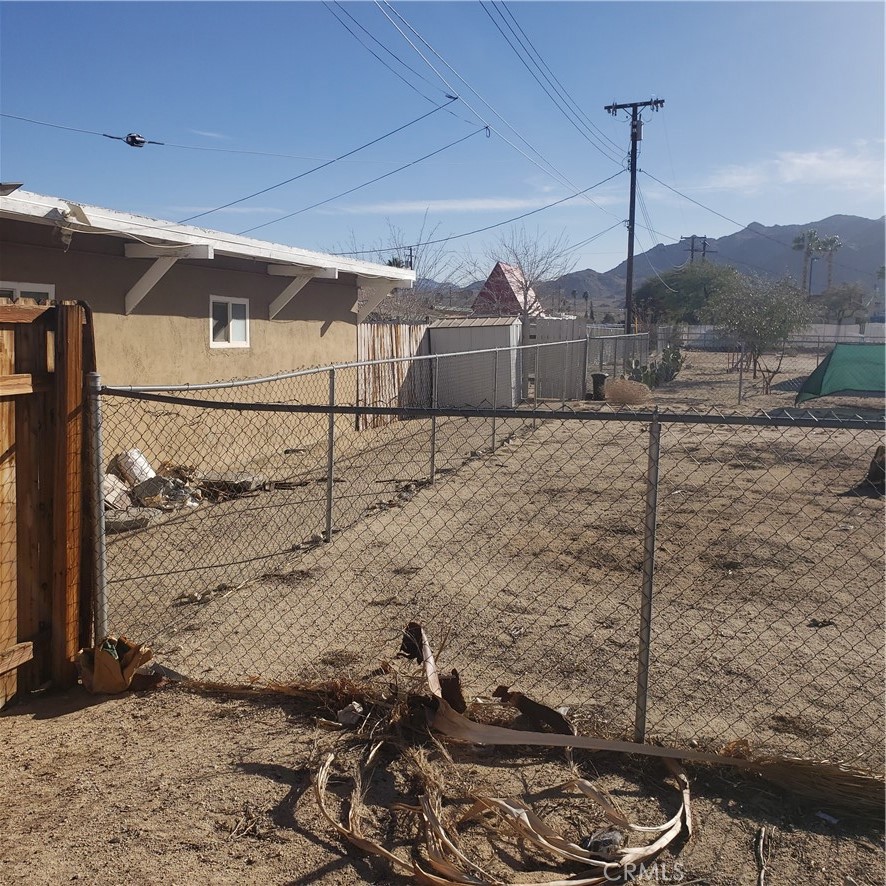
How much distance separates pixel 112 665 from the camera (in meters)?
3.93

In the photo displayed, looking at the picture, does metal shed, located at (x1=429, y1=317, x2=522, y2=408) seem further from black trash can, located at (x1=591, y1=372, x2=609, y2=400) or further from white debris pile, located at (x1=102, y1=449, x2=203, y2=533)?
white debris pile, located at (x1=102, y1=449, x2=203, y2=533)

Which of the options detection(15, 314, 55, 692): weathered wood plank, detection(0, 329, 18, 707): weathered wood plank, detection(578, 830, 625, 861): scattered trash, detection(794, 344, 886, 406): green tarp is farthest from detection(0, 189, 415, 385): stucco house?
detection(794, 344, 886, 406): green tarp

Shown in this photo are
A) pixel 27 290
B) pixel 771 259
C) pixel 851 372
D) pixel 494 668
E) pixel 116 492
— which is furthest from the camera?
pixel 771 259

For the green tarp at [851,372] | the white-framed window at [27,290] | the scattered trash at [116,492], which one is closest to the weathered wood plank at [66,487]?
the scattered trash at [116,492]

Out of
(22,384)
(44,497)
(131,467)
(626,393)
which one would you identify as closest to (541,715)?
(44,497)

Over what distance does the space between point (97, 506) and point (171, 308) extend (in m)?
6.36

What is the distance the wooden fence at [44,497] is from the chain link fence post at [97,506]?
0.15 ft

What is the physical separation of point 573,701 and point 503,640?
0.92m

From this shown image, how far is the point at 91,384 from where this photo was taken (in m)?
4.01

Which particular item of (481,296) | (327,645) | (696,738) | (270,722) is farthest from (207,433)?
(481,296)

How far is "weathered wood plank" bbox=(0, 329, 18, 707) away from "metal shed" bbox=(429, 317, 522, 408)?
45.2 ft

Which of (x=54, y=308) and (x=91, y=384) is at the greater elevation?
(x=54, y=308)

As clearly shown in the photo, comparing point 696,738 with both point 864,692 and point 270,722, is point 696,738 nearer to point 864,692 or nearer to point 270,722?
point 864,692

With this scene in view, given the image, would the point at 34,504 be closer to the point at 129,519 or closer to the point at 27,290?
the point at 129,519
